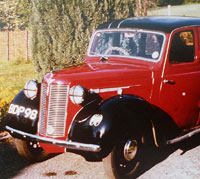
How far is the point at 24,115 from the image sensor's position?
4.61 m

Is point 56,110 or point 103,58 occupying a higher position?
point 103,58

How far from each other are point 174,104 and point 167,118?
0.22m

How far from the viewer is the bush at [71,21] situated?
383 inches

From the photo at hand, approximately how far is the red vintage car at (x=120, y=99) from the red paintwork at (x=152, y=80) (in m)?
0.01

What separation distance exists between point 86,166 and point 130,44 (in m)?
1.70

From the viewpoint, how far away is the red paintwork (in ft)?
14.3

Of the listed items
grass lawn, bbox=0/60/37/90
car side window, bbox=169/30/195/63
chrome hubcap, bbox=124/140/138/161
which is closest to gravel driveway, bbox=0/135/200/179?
chrome hubcap, bbox=124/140/138/161

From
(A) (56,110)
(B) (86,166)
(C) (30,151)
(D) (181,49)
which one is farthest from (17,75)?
(A) (56,110)

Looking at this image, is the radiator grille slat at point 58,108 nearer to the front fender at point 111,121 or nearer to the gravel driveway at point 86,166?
the front fender at point 111,121

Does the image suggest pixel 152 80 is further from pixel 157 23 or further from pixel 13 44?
pixel 13 44

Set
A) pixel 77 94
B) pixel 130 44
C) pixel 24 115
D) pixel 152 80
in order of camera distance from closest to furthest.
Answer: pixel 77 94 → pixel 24 115 → pixel 152 80 → pixel 130 44

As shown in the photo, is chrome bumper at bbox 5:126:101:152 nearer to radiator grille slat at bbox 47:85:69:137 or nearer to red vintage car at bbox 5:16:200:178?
red vintage car at bbox 5:16:200:178

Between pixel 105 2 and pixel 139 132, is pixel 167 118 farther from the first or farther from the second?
pixel 105 2

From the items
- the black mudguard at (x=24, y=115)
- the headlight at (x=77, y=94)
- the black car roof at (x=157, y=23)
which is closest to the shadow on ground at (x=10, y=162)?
the black mudguard at (x=24, y=115)
